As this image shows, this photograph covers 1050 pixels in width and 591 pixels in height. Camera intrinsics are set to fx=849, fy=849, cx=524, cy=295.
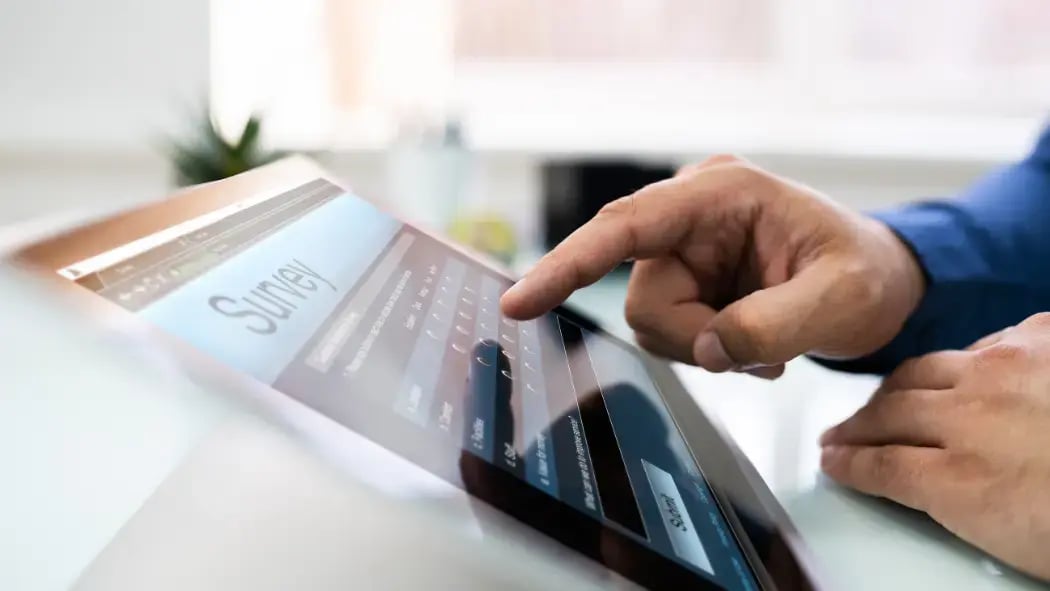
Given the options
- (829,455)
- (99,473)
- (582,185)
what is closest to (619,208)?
(829,455)

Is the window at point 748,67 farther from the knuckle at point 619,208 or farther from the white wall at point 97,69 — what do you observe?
the knuckle at point 619,208

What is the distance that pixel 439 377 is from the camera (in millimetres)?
297

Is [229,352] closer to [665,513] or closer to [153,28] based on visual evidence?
[665,513]

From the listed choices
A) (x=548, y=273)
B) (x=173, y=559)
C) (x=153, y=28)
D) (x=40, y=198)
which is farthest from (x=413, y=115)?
(x=173, y=559)

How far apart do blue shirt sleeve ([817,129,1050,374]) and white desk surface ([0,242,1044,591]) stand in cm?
22

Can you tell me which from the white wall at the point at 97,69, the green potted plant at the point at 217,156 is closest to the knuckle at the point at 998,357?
the green potted plant at the point at 217,156

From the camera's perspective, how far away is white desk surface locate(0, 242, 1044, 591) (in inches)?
9.0

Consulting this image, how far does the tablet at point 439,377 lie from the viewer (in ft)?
0.76

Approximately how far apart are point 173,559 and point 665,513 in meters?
0.16

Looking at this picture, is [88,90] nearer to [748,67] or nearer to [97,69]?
[97,69]

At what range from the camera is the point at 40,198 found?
55.5 inches

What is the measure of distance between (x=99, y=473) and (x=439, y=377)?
12 centimetres

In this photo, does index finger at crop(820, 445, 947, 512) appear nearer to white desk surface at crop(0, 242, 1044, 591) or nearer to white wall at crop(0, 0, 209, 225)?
white desk surface at crop(0, 242, 1044, 591)

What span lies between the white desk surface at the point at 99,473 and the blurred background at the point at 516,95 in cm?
77
